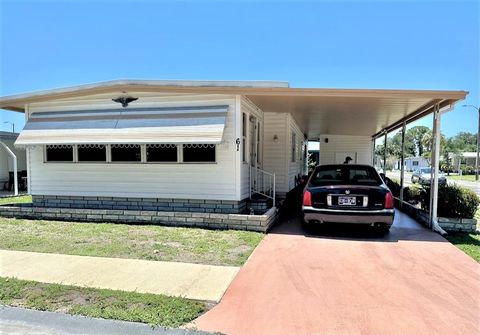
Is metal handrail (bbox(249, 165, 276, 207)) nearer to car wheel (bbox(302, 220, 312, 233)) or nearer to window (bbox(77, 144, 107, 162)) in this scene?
car wheel (bbox(302, 220, 312, 233))

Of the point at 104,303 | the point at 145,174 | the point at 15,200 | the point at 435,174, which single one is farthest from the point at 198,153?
the point at 15,200

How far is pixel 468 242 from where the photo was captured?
252 inches

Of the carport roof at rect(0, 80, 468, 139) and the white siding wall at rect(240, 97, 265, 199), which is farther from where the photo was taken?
the white siding wall at rect(240, 97, 265, 199)

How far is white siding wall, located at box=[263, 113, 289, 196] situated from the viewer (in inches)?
436

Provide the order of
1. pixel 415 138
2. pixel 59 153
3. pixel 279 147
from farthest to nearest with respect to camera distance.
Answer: pixel 415 138
pixel 279 147
pixel 59 153

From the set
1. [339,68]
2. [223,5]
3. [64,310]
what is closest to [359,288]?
[64,310]

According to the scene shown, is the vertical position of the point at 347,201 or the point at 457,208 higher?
the point at 347,201

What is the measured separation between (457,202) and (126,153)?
329 inches

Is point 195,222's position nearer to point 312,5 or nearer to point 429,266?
point 429,266

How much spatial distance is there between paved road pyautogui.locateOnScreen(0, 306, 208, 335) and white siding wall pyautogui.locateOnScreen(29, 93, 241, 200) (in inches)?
197

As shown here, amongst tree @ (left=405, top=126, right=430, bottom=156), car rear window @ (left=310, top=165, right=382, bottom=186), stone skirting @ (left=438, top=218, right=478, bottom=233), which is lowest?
stone skirting @ (left=438, top=218, right=478, bottom=233)

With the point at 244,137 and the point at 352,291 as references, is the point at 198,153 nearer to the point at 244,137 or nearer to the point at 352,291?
the point at 244,137

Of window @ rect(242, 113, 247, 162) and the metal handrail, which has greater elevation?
window @ rect(242, 113, 247, 162)

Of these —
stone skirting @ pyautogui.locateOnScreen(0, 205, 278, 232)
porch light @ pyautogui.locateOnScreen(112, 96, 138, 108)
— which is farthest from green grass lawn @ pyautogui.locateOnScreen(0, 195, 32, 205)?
porch light @ pyautogui.locateOnScreen(112, 96, 138, 108)
